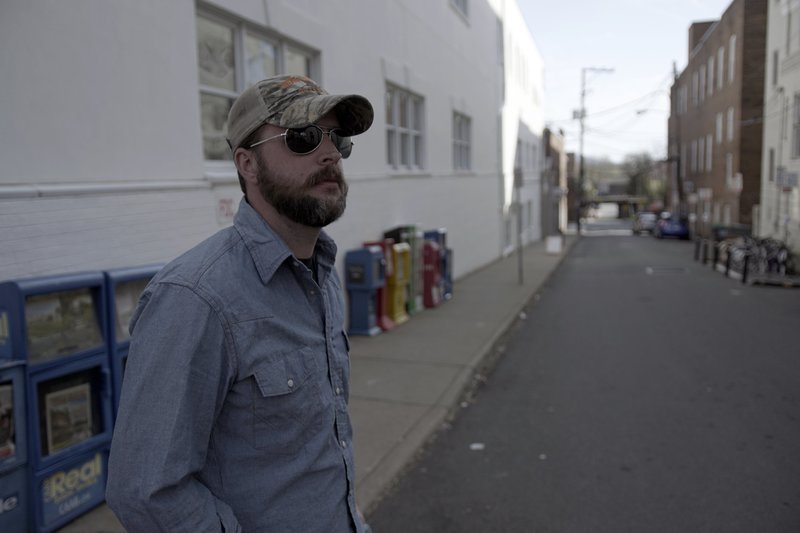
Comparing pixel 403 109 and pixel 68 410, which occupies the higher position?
pixel 403 109

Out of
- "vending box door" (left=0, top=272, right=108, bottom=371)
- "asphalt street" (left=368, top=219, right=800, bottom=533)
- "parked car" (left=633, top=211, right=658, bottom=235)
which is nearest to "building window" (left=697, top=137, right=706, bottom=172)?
"parked car" (left=633, top=211, right=658, bottom=235)

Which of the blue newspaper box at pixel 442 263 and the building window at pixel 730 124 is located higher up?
the building window at pixel 730 124

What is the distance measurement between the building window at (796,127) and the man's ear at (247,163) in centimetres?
2364

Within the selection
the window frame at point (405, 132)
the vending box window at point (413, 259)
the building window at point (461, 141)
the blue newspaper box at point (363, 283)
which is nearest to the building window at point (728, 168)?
the building window at point (461, 141)

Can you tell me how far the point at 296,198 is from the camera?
177cm

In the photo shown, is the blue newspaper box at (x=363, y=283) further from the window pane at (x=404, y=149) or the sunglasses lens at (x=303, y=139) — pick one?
the sunglasses lens at (x=303, y=139)

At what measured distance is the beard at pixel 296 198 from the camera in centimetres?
177

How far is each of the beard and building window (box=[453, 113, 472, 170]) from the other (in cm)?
1508

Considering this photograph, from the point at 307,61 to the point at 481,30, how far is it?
481 inches

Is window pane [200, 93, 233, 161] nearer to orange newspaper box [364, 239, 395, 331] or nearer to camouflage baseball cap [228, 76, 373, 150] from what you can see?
orange newspaper box [364, 239, 395, 331]

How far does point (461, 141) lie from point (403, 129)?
5281 millimetres

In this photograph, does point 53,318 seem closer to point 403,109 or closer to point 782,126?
point 403,109

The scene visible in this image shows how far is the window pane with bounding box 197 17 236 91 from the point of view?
632 cm

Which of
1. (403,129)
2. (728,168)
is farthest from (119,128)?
(728,168)
